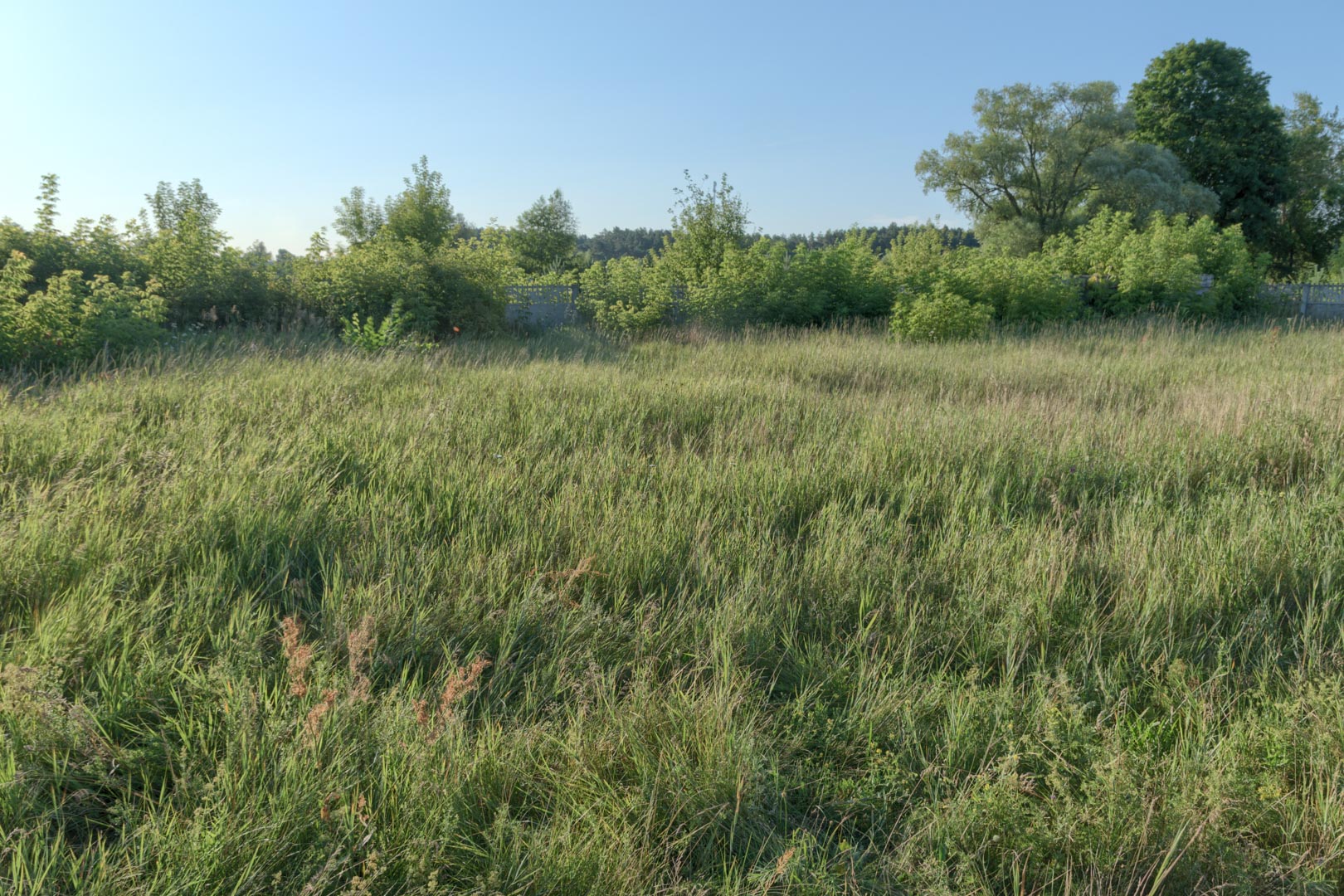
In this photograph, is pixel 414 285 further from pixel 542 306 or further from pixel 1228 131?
pixel 1228 131

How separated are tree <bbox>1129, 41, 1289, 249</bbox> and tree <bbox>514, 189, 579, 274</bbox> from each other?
37244 mm

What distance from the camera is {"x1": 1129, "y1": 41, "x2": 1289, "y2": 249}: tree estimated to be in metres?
34.3

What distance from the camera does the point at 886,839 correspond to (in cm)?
190

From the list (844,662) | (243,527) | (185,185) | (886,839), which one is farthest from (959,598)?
(185,185)

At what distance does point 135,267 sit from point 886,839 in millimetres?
12462

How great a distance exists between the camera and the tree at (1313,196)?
35500 millimetres

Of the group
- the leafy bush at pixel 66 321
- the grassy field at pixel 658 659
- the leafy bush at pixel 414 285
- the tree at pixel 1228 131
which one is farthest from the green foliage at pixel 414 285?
the tree at pixel 1228 131

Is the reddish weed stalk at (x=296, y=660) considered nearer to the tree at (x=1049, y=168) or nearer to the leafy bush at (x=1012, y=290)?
the leafy bush at (x=1012, y=290)

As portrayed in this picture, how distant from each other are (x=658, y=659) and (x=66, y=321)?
793 centimetres

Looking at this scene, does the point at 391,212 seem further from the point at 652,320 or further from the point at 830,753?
the point at 830,753

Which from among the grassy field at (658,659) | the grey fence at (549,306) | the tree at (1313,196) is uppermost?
the tree at (1313,196)

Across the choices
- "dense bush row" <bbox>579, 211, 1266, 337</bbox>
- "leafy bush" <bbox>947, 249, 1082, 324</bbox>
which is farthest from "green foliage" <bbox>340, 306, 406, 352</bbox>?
"leafy bush" <bbox>947, 249, 1082, 324</bbox>

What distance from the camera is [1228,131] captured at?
1374 inches

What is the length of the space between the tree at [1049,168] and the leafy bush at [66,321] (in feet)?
115
